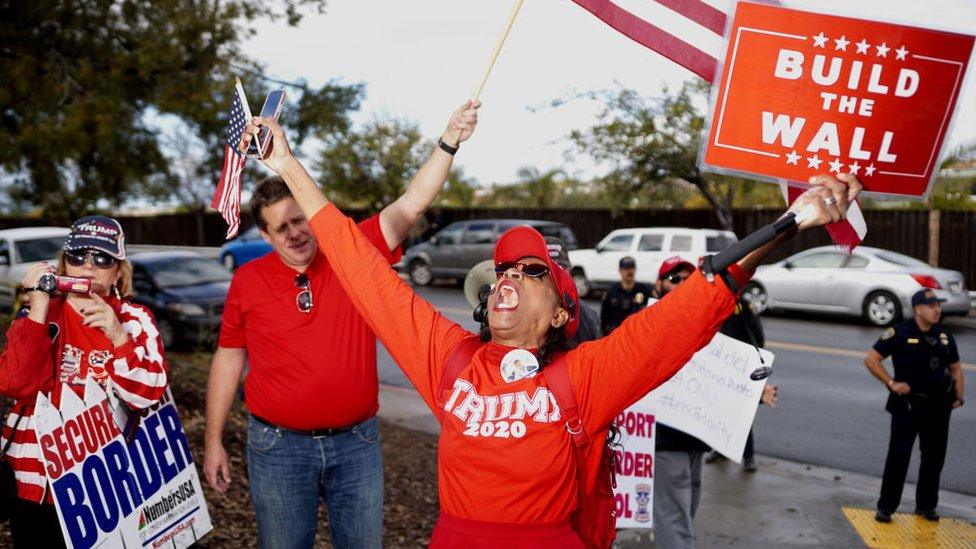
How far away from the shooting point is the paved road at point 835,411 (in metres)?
8.18

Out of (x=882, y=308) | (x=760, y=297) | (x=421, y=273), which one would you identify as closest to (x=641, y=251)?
(x=760, y=297)

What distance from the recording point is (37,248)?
16969mm

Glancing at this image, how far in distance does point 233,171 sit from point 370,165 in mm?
30017

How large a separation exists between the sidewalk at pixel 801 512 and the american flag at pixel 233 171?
3.32 m

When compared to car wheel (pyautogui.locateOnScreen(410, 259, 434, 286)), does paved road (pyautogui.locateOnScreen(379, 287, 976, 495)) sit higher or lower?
higher

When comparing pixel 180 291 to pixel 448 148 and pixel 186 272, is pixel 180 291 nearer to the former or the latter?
pixel 186 272

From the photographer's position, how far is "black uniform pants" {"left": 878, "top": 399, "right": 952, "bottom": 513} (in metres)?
6.39

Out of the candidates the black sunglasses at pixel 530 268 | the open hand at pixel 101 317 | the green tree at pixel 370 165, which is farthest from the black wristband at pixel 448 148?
the green tree at pixel 370 165

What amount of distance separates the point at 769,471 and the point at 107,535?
5618mm

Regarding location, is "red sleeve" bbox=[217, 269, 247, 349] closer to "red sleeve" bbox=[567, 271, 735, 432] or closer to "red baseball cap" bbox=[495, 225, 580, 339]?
"red baseball cap" bbox=[495, 225, 580, 339]

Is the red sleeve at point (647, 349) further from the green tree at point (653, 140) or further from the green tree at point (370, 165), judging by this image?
the green tree at point (370, 165)

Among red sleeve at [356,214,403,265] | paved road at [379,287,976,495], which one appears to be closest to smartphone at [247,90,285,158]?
red sleeve at [356,214,403,265]

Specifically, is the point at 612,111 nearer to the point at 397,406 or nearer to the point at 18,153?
the point at 397,406

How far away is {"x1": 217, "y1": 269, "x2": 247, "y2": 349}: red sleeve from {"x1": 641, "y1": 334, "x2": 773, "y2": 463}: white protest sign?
2.37 m
